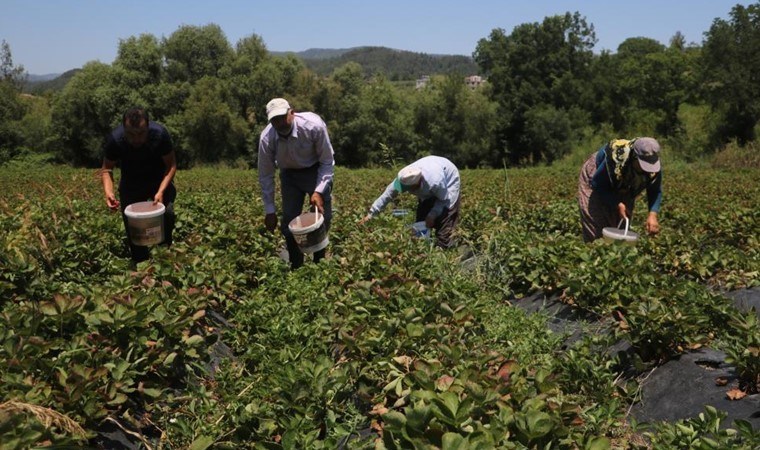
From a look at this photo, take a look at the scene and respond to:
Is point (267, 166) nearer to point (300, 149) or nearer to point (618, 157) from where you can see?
point (300, 149)

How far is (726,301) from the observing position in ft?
11.9

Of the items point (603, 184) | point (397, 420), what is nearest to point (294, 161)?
point (603, 184)

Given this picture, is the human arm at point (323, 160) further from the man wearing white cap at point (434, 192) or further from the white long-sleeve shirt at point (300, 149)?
the man wearing white cap at point (434, 192)

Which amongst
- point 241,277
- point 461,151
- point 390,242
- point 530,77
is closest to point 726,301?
point 390,242

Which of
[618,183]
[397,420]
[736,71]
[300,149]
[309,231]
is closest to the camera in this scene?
[397,420]

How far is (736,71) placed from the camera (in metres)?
28.7

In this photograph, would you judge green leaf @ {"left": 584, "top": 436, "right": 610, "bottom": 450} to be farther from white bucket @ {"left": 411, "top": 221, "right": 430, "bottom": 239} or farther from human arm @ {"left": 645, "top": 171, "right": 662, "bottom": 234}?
white bucket @ {"left": 411, "top": 221, "right": 430, "bottom": 239}

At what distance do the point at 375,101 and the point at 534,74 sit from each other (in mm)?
11611

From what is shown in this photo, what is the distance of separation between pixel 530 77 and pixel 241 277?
44.2 meters

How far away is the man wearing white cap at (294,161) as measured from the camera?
5320 millimetres

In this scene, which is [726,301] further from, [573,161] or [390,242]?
[573,161]

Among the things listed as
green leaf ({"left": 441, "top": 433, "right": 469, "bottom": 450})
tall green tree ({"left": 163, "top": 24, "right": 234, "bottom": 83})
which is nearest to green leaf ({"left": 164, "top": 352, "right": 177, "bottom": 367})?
green leaf ({"left": 441, "top": 433, "right": 469, "bottom": 450})

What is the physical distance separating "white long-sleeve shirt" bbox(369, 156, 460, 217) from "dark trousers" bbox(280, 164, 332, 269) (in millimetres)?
781

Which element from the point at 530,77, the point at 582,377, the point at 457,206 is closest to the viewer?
the point at 582,377
